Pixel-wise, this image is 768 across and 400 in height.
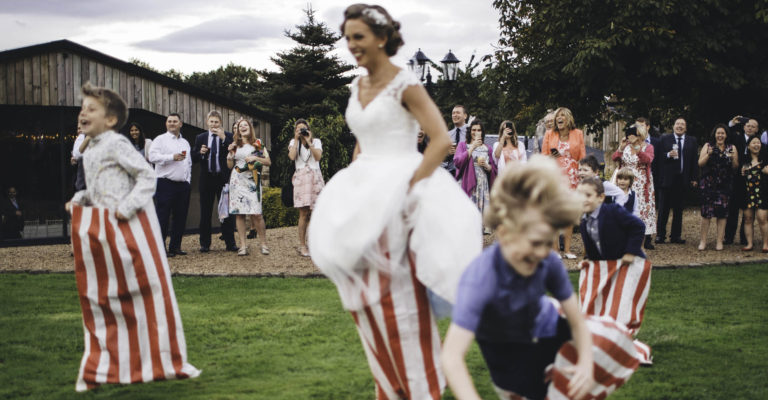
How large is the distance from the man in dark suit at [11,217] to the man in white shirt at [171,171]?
231 inches

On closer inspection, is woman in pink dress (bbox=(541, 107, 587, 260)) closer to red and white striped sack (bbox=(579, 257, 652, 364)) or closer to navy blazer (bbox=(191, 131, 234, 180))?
navy blazer (bbox=(191, 131, 234, 180))

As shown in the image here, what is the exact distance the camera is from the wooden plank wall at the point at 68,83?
14.8 metres

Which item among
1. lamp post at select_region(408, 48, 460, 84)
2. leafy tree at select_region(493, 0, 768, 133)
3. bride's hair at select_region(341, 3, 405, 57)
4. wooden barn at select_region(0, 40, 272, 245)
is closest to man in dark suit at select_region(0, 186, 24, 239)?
wooden barn at select_region(0, 40, 272, 245)

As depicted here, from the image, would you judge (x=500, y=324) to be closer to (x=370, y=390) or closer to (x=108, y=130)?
(x=370, y=390)

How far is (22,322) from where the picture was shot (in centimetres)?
662

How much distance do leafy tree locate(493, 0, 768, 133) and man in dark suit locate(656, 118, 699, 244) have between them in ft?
17.7

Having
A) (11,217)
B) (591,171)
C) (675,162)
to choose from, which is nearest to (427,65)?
(675,162)

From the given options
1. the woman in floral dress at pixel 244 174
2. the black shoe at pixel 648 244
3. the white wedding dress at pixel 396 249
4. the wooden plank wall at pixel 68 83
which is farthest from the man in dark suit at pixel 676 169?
the wooden plank wall at pixel 68 83

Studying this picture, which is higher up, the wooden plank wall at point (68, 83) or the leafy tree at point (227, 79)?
the leafy tree at point (227, 79)

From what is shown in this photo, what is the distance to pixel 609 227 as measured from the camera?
515 cm

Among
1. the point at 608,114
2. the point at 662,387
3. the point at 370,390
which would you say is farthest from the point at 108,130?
the point at 608,114

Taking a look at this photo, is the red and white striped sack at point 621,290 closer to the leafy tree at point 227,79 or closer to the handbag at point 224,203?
the handbag at point 224,203

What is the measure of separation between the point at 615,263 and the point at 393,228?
95.9 inches

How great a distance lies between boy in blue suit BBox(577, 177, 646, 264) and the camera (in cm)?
511
